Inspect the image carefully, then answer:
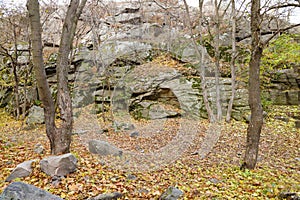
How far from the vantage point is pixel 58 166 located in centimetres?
454

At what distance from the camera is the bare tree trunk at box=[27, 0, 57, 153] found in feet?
16.1

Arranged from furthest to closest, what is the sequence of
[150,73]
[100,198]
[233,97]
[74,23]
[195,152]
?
1. [150,73]
2. [233,97]
3. [195,152]
4. [74,23]
5. [100,198]

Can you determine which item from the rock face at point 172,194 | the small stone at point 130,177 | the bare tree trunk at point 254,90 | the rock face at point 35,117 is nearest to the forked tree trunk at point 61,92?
the small stone at point 130,177

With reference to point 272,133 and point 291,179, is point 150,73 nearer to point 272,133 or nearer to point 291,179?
point 272,133

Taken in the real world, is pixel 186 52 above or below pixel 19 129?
above

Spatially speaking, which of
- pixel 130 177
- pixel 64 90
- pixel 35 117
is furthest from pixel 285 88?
pixel 35 117

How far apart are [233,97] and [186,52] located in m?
5.68

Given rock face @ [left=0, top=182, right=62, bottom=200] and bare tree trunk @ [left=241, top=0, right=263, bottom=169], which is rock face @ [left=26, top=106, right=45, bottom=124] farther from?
bare tree trunk @ [left=241, top=0, right=263, bottom=169]

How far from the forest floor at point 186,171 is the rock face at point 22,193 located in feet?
2.62

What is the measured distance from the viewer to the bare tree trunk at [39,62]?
4914mm

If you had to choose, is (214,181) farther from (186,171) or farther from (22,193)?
(22,193)

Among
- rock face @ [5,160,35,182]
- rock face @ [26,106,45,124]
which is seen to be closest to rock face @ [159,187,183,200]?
rock face @ [5,160,35,182]

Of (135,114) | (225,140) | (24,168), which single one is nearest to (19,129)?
(135,114)

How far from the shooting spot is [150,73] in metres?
14.5
